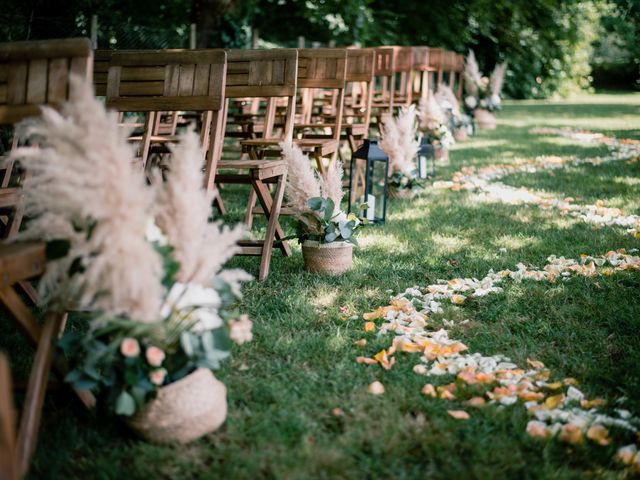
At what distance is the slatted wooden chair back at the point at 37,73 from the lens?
2.11 m

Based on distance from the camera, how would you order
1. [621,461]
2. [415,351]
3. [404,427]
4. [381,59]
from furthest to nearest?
[381,59]
[415,351]
[404,427]
[621,461]

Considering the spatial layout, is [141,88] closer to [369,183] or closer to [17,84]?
[17,84]

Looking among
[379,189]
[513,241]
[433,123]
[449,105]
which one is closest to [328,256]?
[513,241]

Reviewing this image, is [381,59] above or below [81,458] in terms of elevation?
above

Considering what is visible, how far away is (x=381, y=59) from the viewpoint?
6422 mm

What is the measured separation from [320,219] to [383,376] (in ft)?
4.16

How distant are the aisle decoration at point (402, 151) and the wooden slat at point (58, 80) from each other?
3335 millimetres

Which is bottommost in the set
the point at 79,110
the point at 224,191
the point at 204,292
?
the point at 224,191

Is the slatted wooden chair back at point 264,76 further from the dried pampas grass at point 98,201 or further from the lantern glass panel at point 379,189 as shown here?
the dried pampas grass at point 98,201

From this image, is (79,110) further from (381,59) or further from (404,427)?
(381,59)

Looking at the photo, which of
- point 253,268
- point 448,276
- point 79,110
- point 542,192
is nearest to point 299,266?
point 253,268

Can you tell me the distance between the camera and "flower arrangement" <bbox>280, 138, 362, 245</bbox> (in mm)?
3354

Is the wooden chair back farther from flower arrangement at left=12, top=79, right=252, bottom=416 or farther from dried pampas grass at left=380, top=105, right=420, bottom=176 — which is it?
dried pampas grass at left=380, top=105, right=420, bottom=176

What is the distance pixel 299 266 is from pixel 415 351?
1270 mm
